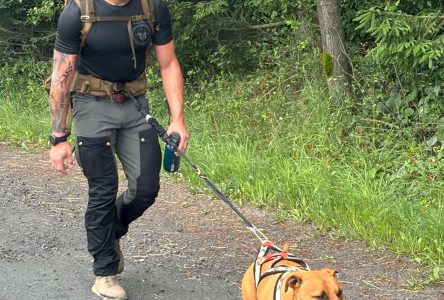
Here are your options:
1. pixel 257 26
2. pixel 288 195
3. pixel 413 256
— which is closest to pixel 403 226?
pixel 413 256

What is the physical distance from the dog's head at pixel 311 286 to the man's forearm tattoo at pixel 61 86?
180cm

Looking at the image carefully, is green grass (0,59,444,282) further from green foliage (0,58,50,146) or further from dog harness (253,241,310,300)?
dog harness (253,241,310,300)

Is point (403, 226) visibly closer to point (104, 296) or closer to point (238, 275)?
point (238, 275)

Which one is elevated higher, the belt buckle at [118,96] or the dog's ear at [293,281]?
the belt buckle at [118,96]

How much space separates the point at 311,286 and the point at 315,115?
15.7ft

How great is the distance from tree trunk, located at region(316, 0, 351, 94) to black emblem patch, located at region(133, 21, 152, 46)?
4467 millimetres

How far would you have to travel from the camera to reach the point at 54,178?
7.78 m

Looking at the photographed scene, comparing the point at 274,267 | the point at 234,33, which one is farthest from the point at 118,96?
the point at 234,33

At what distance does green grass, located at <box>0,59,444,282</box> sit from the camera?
Answer: 18.8 ft

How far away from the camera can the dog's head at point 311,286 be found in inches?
130

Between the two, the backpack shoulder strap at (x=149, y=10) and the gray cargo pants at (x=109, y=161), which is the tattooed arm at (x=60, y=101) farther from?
the backpack shoulder strap at (x=149, y=10)

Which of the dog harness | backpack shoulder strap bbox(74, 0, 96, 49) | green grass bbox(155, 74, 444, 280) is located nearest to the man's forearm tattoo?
backpack shoulder strap bbox(74, 0, 96, 49)

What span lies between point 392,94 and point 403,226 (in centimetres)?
261

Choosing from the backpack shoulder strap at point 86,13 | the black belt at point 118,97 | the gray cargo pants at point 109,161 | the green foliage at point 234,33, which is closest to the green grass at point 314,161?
the green foliage at point 234,33
